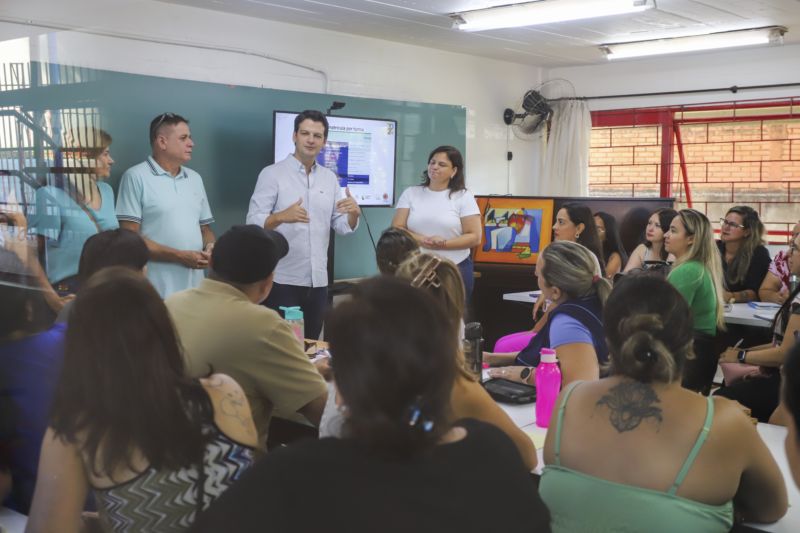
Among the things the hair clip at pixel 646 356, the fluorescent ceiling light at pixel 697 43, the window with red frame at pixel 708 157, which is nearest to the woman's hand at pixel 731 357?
the hair clip at pixel 646 356

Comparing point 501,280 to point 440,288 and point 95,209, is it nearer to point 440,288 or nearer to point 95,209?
point 95,209

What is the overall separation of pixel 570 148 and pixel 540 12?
9.17 ft

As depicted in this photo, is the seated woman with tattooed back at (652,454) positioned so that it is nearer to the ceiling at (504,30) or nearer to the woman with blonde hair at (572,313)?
the woman with blonde hair at (572,313)

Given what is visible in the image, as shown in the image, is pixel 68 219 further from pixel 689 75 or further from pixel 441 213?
pixel 689 75

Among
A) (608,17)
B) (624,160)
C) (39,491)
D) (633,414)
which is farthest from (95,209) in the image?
(624,160)

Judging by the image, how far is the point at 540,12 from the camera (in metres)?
5.67

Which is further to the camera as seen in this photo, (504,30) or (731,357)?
(504,30)

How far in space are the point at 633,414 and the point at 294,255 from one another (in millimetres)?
2819

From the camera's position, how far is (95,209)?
437 centimetres

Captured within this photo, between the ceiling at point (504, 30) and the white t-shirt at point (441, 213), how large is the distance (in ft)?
4.61

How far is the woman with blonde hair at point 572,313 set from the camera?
105 inches

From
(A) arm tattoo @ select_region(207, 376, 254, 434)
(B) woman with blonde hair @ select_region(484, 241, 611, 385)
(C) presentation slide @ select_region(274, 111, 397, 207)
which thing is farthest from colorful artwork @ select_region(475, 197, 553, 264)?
(A) arm tattoo @ select_region(207, 376, 254, 434)

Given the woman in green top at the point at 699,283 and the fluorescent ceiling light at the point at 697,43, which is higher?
the fluorescent ceiling light at the point at 697,43

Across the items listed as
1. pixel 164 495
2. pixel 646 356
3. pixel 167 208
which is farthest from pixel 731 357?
pixel 164 495
